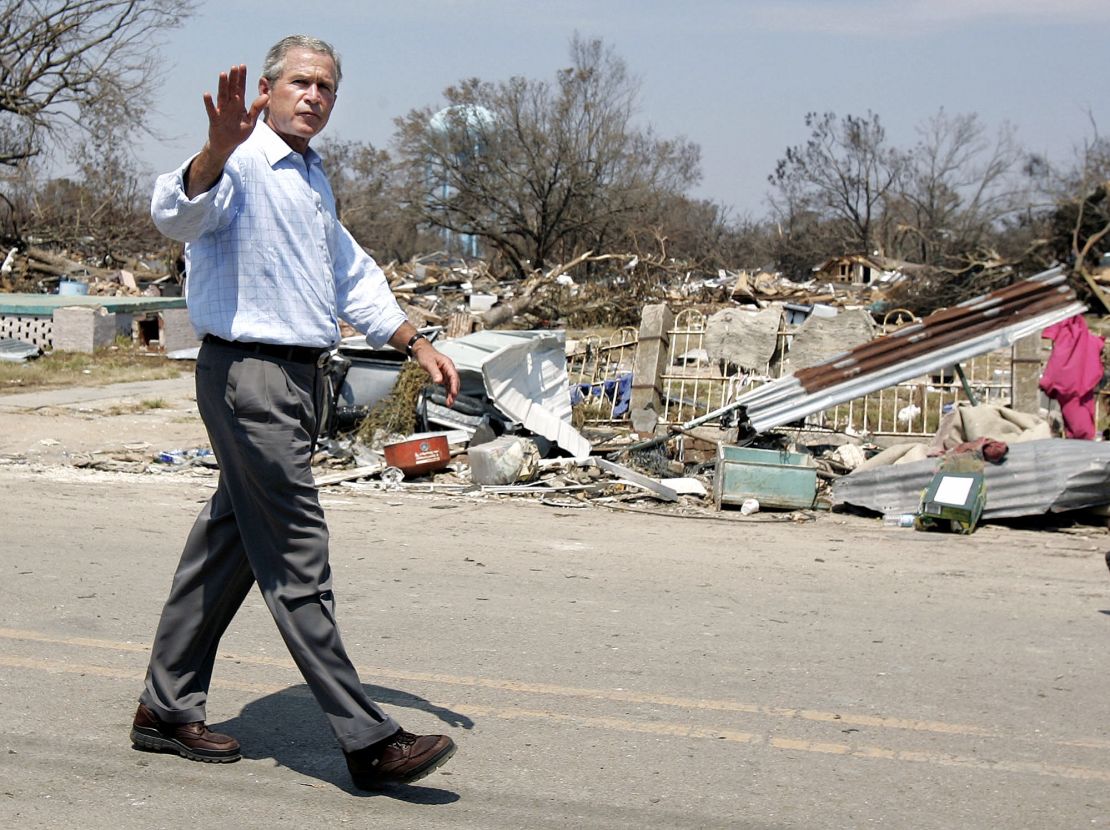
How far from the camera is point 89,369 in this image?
60.4 feet

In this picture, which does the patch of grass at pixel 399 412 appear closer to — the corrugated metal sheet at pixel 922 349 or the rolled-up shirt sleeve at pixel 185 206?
the corrugated metal sheet at pixel 922 349

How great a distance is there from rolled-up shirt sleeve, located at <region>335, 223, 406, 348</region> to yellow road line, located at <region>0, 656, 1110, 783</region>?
1393 mm

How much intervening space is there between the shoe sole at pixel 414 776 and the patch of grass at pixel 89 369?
39.1 ft

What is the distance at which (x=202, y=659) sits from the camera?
379 centimetres

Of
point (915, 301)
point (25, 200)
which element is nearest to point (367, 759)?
point (915, 301)

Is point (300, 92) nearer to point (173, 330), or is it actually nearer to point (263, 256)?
point (263, 256)

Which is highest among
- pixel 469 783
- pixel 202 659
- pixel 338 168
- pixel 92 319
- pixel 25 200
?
pixel 338 168

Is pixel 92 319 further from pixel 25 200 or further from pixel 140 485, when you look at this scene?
pixel 25 200

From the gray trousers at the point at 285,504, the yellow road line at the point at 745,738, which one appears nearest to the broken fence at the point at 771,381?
the yellow road line at the point at 745,738

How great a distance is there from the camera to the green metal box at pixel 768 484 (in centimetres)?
966

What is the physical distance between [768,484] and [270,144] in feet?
22.3

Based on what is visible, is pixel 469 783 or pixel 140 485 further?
pixel 140 485

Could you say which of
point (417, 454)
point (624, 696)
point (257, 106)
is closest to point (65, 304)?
point (417, 454)

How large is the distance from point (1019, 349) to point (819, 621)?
707 centimetres
